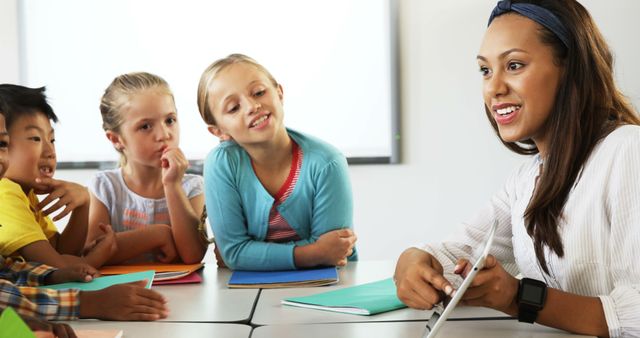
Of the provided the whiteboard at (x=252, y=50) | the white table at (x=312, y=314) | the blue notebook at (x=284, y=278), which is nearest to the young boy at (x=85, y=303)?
the white table at (x=312, y=314)

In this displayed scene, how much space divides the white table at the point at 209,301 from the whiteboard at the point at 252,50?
2111 mm

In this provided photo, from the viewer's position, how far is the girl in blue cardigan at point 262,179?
6.94ft

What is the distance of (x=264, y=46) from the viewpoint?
4.00m

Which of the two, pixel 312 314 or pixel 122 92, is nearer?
pixel 312 314

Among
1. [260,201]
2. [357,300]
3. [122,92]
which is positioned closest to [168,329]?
[357,300]

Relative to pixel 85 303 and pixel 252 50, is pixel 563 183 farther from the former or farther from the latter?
pixel 252 50

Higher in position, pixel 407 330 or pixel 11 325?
pixel 11 325

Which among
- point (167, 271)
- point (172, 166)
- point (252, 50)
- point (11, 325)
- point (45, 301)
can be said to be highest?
point (252, 50)

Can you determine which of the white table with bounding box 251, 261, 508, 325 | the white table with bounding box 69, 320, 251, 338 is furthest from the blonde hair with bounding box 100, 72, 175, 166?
the white table with bounding box 69, 320, 251, 338

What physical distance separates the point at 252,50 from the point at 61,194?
2046 millimetres

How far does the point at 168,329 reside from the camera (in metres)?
1.41

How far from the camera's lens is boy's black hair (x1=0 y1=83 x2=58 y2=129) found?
6.55 ft

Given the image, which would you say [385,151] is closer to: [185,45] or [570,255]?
[185,45]

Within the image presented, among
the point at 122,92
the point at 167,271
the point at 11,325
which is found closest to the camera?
the point at 11,325
